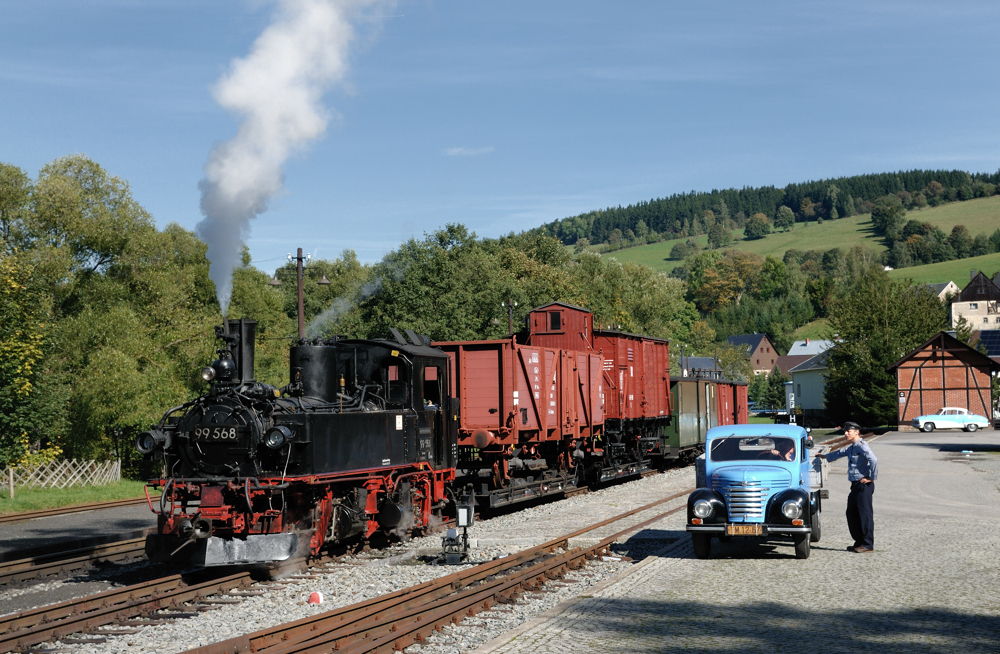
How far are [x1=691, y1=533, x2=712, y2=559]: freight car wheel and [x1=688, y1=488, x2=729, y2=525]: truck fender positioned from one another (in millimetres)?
253

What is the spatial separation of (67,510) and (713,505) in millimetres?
16064

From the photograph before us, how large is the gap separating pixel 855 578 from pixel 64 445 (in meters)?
25.6

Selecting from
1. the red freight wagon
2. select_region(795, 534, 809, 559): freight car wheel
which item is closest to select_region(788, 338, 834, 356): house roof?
the red freight wagon

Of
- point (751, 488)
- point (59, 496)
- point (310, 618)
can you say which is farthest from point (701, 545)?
point (59, 496)

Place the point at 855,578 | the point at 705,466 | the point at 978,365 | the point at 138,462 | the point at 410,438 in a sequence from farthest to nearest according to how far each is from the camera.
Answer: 1. the point at 978,365
2. the point at 138,462
3. the point at 410,438
4. the point at 705,466
5. the point at 855,578

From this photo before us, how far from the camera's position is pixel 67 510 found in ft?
72.4

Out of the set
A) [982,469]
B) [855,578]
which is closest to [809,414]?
[982,469]

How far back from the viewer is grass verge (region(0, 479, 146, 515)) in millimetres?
22906

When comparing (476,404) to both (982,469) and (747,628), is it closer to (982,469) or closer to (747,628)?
(747,628)

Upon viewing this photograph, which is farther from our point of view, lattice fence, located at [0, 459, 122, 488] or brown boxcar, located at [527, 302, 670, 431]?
lattice fence, located at [0, 459, 122, 488]

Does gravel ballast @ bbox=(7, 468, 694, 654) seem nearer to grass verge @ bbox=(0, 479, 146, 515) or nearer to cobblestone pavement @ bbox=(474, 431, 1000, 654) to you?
cobblestone pavement @ bbox=(474, 431, 1000, 654)

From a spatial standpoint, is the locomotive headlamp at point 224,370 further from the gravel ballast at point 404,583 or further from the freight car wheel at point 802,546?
the freight car wheel at point 802,546

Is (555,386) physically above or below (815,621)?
above

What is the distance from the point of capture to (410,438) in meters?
14.9
